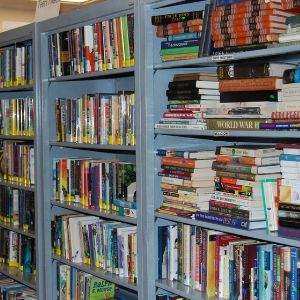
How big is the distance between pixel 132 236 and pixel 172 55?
2.81ft

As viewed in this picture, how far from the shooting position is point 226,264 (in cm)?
226

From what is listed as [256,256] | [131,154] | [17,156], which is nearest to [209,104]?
[256,256]

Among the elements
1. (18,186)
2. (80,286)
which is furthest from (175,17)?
(18,186)

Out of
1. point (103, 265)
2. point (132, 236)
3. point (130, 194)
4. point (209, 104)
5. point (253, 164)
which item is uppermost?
point (209, 104)

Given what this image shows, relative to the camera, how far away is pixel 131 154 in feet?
10.6

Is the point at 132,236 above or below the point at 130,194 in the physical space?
below

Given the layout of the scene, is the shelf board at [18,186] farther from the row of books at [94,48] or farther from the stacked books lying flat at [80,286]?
the row of books at [94,48]

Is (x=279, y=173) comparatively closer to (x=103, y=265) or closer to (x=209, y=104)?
(x=209, y=104)

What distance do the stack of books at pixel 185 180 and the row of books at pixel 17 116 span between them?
3.95ft

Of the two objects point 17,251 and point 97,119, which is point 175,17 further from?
point 17,251

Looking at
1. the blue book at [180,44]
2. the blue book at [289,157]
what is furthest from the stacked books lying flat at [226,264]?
the blue book at [180,44]

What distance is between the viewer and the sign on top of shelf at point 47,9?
3270 millimetres

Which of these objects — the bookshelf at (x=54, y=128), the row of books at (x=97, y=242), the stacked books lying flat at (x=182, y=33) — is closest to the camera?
the stacked books lying flat at (x=182, y=33)

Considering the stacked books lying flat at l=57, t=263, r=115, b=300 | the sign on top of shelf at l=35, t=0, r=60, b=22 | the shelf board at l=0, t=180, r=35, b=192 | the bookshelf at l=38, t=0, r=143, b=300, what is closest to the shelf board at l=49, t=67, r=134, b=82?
the bookshelf at l=38, t=0, r=143, b=300
